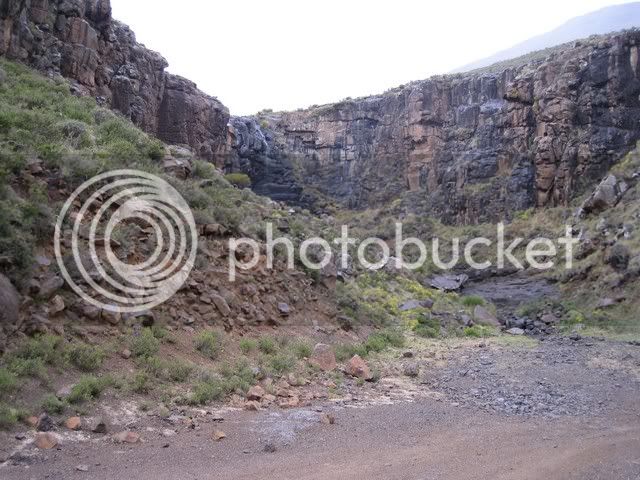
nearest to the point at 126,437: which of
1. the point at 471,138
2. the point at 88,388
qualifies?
the point at 88,388

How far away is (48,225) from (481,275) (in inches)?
1028

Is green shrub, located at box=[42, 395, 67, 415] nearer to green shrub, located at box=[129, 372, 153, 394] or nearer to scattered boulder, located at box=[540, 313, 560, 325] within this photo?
green shrub, located at box=[129, 372, 153, 394]

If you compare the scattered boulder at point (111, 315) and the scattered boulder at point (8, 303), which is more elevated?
the scattered boulder at point (8, 303)

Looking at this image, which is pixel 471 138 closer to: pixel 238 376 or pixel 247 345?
pixel 247 345

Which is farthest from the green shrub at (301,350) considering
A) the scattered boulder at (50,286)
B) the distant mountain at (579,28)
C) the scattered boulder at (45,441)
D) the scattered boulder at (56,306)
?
the distant mountain at (579,28)

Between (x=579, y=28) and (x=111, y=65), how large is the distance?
529 ft

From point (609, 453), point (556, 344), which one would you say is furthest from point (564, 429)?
point (556, 344)

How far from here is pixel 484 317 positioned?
20.3m

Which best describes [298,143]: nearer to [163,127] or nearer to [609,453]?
[163,127]

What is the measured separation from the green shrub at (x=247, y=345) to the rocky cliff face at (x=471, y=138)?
3100 centimetres

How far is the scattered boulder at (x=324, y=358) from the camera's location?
10.3 metres

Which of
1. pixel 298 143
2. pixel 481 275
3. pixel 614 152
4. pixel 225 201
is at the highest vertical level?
pixel 298 143

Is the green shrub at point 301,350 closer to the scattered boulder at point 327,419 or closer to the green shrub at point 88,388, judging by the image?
the scattered boulder at point 327,419

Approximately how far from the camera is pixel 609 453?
6328mm
